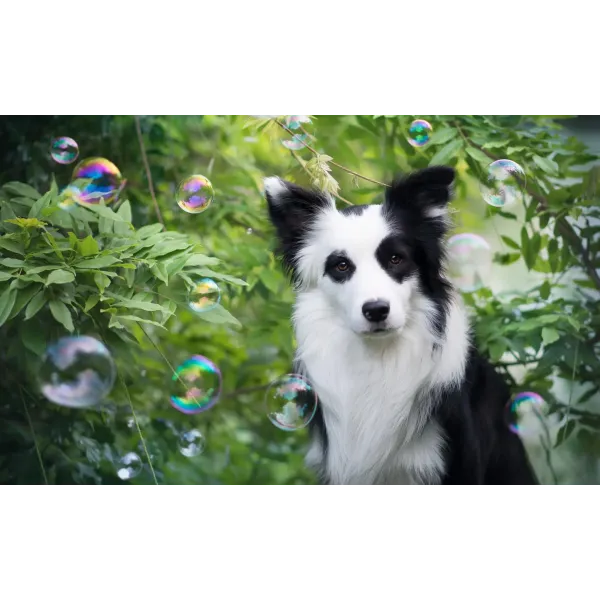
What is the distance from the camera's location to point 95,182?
118 inches

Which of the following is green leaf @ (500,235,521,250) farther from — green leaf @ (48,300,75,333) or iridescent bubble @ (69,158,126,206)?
green leaf @ (48,300,75,333)

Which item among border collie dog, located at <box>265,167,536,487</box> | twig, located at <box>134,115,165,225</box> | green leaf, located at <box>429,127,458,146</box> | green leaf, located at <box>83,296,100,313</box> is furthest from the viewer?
twig, located at <box>134,115,165,225</box>

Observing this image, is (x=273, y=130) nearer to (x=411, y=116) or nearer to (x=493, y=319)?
(x=411, y=116)

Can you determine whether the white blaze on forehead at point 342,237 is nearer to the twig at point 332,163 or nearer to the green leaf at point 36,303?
the twig at point 332,163

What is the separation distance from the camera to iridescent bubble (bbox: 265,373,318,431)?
286cm

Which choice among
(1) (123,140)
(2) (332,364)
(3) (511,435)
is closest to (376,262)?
(2) (332,364)

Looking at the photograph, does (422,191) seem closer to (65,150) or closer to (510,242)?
(510,242)

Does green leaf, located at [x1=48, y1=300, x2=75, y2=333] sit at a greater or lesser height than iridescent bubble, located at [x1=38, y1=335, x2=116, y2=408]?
greater

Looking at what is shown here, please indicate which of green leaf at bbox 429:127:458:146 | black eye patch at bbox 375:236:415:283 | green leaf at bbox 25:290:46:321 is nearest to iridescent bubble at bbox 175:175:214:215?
green leaf at bbox 25:290:46:321

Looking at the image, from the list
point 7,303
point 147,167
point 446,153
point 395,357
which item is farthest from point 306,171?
point 7,303

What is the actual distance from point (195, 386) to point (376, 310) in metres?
0.72

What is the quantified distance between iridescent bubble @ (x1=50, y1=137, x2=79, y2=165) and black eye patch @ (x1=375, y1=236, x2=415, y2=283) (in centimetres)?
111

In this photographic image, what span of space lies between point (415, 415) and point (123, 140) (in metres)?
1.36

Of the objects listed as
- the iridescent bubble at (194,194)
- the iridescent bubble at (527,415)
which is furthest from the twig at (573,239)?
the iridescent bubble at (194,194)
